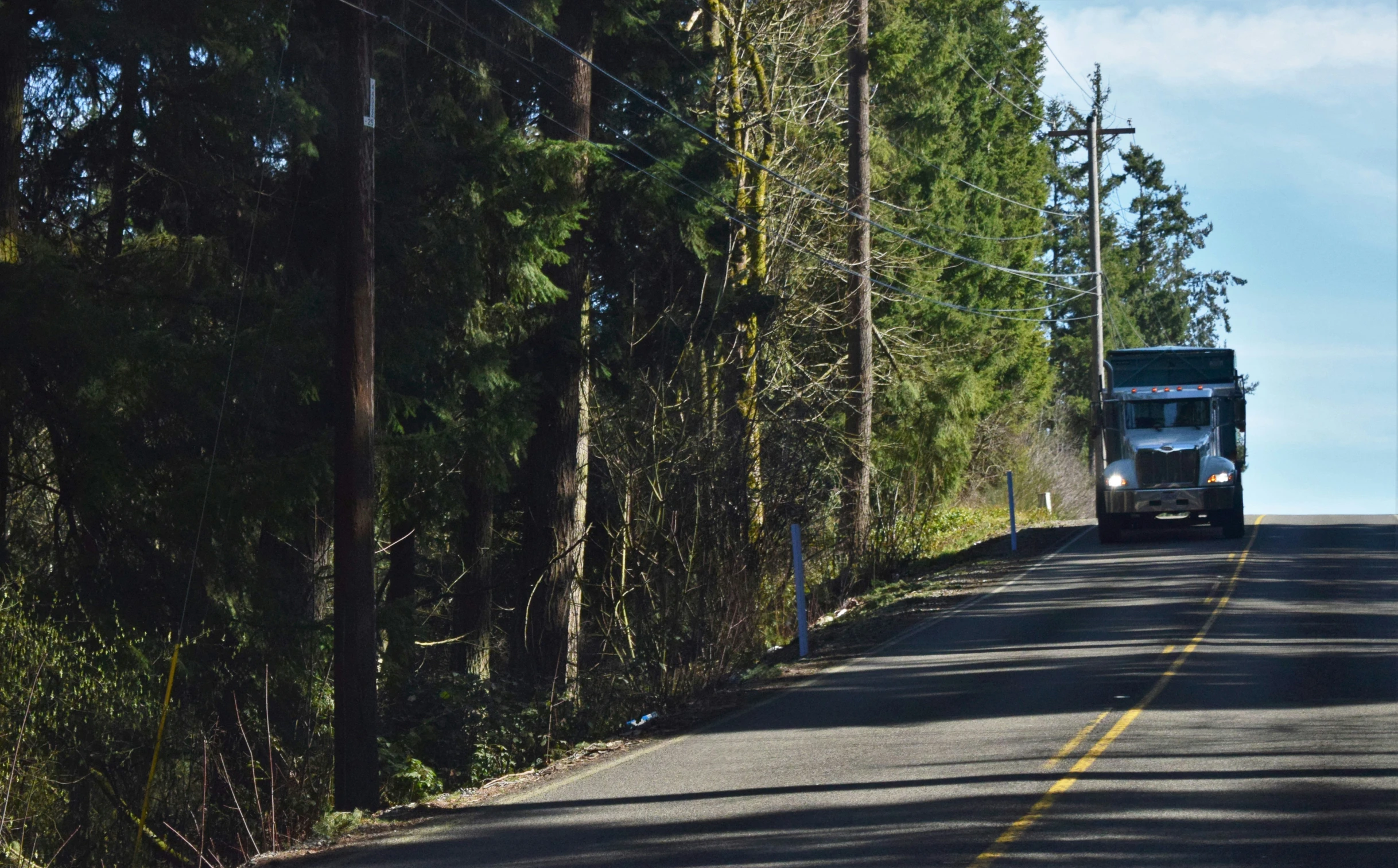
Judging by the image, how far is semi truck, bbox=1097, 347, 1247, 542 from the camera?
2878cm

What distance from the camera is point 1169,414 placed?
95.0 ft

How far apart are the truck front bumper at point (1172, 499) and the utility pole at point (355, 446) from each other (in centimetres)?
2023

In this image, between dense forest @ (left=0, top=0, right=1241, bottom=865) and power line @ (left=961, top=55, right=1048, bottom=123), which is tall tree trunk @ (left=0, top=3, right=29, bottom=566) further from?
power line @ (left=961, top=55, right=1048, bottom=123)

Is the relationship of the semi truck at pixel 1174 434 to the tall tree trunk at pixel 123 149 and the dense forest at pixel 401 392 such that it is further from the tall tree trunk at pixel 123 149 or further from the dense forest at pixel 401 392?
the tall tree trunk at pixel 123 149

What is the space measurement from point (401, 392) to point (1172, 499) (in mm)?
18001

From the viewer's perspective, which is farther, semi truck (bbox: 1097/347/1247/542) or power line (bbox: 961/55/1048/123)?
power line (bbox: 961/55/1048/123)

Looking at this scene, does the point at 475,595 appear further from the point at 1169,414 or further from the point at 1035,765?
the point at 1169,414

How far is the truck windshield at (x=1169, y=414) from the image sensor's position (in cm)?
2888

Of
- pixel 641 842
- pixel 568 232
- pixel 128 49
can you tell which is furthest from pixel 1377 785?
pixel 128 49

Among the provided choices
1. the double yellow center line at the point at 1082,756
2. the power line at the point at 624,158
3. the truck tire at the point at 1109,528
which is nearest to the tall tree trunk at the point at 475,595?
the power line at the point at 624,158

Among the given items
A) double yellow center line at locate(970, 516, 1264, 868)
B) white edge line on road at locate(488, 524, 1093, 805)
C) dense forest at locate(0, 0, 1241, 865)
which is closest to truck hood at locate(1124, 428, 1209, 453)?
white edge line on road at locate(488, 524, 1093, 805)

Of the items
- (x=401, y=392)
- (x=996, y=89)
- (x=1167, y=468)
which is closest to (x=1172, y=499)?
(x=1167, y=468)

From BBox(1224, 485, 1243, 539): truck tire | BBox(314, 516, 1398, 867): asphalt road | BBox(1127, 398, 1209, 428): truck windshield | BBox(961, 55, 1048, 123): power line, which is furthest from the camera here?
BBox(961, 55, 1048, 123): power line

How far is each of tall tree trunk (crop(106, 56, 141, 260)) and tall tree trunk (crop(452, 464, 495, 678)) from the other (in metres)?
7.03
